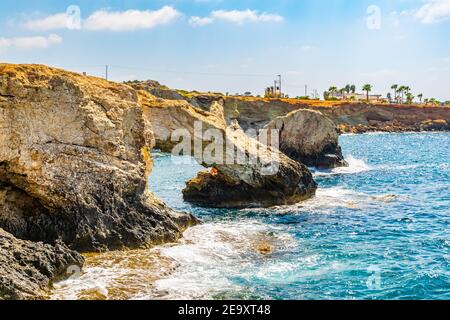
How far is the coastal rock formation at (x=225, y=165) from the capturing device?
27406 mm

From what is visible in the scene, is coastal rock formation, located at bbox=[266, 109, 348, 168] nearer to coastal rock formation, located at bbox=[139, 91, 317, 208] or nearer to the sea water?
the sea water

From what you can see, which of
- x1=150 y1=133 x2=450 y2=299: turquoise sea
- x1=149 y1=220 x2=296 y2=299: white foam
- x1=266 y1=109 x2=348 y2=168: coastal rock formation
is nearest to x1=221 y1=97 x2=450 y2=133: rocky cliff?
x1=266 y1=109 x2=348 y2=168: coastal rock formation

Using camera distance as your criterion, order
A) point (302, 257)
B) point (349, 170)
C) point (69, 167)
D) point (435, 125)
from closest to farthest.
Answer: point (69, 167) < point (302, 257) < point (349, 170) < point (435, 125)

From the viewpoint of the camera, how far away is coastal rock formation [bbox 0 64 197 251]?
54.4 ft

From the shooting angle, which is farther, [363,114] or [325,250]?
[363,114]

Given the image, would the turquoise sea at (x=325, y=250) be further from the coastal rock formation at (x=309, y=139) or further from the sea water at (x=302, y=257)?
the coastal rock formation at (x=309, y=139)

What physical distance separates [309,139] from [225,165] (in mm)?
21990

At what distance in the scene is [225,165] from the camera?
27984 mm

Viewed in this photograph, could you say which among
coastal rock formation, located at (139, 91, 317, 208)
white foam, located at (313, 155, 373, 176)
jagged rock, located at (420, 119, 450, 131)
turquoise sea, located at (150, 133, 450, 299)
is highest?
jagged rock, located at (420, 119, 450, 131)

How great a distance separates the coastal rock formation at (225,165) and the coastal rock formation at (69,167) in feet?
24.9

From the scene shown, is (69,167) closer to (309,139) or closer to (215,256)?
(215,256)

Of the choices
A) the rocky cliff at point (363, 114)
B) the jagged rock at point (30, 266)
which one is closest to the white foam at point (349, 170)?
the jagged rock at point (30, 266)

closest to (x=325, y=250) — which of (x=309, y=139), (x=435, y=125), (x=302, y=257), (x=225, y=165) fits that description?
(x=302, y=257)

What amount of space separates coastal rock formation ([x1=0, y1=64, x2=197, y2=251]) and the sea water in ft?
4.63
